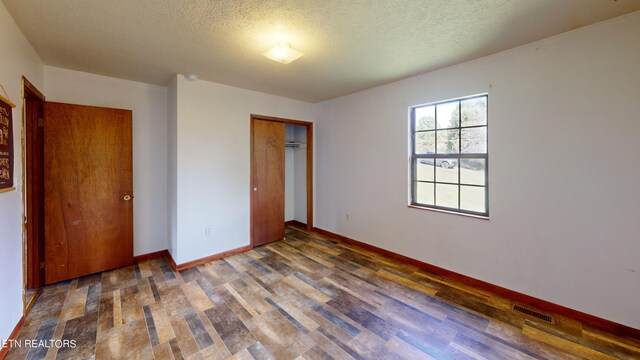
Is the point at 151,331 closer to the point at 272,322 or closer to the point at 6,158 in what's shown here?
the point at 272,322

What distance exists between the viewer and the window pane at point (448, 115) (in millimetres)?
3047

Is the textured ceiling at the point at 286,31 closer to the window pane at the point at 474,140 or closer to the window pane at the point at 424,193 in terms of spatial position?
the window pane at the point at 474,140

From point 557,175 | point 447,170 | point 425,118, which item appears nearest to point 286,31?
point 425,118

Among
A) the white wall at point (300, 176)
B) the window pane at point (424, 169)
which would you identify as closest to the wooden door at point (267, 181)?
the white wall at point (300, 176)

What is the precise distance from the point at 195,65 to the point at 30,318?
2889 millimetres

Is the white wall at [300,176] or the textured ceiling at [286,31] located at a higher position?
the textured ceiling at [286,31]

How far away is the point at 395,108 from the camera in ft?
11.7

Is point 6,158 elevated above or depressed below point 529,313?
above

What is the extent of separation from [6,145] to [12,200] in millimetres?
479

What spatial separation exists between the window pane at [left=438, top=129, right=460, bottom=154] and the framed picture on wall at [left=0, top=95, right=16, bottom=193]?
4.03 m

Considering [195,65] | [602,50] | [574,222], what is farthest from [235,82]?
[574,222]

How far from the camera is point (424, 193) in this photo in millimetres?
3391

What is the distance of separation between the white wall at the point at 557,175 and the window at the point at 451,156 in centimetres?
13

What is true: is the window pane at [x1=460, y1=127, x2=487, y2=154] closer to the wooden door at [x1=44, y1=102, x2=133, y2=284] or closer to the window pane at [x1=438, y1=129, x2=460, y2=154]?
the window pane at [x1=438, y1=129, x2=460, y2=154]
